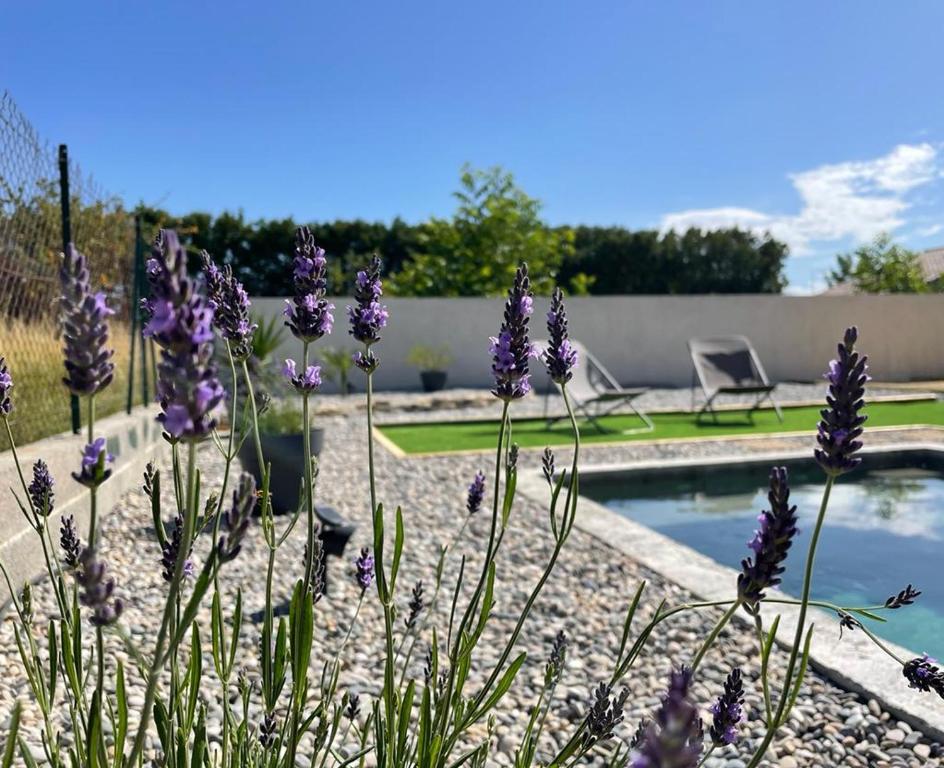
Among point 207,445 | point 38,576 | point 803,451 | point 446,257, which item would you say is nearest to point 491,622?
point 38,576

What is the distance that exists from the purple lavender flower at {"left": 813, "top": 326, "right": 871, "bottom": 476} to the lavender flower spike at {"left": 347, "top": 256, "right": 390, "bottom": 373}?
2.31 ft

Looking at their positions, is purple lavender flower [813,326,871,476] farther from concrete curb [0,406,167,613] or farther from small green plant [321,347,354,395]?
small green plant [321,347,354,395]

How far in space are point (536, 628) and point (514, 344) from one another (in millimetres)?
2083

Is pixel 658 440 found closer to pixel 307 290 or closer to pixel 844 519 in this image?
pixel 844 519

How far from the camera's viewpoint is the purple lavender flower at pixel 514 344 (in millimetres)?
1230

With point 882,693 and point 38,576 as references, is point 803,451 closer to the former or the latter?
point 882,693

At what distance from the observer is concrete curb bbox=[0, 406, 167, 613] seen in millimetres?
3041

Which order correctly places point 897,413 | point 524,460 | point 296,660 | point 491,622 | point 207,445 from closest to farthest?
point 296,660
point 491,622
point 524,460
point 207,445
point 897,413

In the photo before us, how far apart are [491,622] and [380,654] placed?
526 millimetres

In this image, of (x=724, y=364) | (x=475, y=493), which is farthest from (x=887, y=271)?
(x=475, y=493)

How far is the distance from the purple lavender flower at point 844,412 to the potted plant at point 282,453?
3655mm

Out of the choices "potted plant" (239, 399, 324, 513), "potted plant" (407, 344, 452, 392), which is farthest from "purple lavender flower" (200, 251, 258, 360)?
"potted plant" (407, 344, 452, 392)

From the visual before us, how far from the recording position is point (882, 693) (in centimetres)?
228

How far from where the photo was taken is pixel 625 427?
28.6 ft
